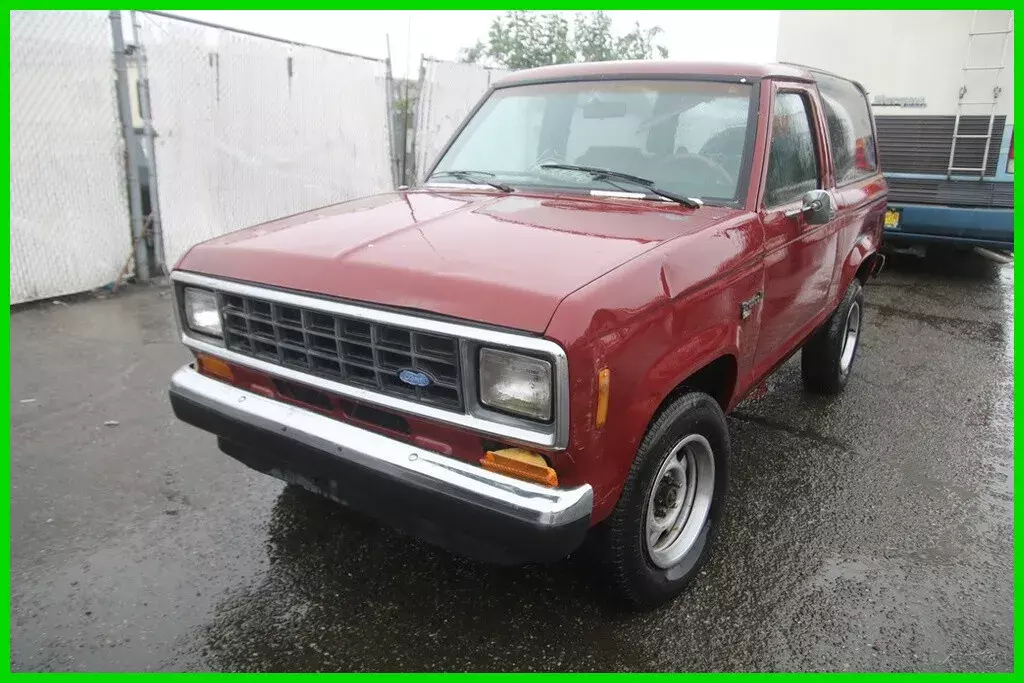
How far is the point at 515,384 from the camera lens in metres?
2.00

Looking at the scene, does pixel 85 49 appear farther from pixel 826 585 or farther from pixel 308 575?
pixel 826 585

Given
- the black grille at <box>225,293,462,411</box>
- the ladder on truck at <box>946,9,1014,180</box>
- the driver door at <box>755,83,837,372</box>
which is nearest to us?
the black grille at <box>225,293,462,411</box>

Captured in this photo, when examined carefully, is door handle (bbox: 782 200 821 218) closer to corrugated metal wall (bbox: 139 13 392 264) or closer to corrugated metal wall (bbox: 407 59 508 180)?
corrugated metal wall (bbox: 139 13 392 264)

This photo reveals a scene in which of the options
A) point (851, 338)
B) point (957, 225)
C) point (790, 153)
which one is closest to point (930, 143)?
point (957, 225)

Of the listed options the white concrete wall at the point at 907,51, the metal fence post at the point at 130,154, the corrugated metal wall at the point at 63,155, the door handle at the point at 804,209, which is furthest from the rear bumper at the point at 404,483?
the white concrete wall at the point at 907,51

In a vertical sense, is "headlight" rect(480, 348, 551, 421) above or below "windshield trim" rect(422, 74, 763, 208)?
below

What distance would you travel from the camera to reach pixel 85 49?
6016mm

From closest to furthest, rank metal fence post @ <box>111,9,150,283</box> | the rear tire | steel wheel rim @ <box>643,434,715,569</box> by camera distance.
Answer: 1. steel wheel rim @ <box>643,434,715,569</box>
2. the rear tire
3. metal fence post @ <box>111,9,150,283</box>

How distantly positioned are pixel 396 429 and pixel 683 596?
133 centimetres

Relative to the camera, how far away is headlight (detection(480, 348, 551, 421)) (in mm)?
1956

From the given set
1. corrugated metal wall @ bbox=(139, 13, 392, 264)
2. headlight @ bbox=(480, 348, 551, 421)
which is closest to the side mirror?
headlight @ bbox=(480, 348, 551, 421)

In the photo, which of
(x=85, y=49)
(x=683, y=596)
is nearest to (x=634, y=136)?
(x=683, y=596)

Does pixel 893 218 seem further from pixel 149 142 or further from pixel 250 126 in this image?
pixel 149 142

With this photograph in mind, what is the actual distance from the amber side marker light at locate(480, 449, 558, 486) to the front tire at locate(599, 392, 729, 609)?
0.36 meters
